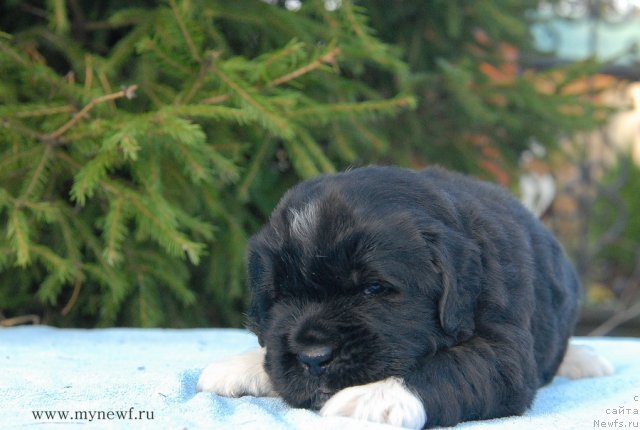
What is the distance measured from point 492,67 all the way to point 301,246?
4.23 metres

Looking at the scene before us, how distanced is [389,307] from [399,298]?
5 centimetres

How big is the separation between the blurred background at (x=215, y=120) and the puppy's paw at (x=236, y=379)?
36.1 inches

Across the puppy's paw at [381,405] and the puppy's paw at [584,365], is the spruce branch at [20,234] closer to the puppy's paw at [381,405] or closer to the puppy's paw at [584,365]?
the puppy's paw at [381,405]

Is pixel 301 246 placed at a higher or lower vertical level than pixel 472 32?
lower

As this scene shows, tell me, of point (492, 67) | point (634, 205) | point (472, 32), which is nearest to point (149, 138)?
point (472, 32)

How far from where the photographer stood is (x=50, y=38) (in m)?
4.83

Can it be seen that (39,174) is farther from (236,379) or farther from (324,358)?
(324,358)

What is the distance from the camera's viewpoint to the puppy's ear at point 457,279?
275 cm

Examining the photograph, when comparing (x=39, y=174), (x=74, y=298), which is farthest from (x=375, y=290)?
(x=74, y=298)

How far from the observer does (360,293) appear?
274 centimetres

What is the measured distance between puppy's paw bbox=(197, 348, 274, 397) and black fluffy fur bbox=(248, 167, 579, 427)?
18 cm

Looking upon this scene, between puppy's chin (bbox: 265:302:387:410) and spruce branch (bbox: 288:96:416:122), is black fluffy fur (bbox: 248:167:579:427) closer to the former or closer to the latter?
puppy's chin (bbox: 265:302:387:410)

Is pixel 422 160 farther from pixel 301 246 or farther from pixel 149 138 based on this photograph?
pixel 301 246

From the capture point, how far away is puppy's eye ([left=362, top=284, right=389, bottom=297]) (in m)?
2.73
